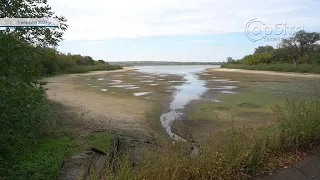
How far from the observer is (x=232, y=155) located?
4473 millimetres

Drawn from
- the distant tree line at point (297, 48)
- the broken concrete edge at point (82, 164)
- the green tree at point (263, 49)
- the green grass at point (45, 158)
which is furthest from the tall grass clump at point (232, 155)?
the green tree at point (263, 49)

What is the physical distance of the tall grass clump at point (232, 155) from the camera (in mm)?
4008

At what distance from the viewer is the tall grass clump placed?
4008mm

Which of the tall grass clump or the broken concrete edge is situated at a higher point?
the tall grass clump

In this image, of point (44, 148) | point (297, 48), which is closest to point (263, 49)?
point (297, 48)

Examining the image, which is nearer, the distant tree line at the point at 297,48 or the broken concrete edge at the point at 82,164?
the broken concrete edge at the point at 82,164

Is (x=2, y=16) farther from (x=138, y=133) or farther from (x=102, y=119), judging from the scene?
(x=102, y=119)

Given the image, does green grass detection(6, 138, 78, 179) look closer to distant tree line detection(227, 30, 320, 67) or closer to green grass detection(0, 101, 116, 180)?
green grass detection(0, 101, 116, 180)

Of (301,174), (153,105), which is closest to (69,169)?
(301,174)

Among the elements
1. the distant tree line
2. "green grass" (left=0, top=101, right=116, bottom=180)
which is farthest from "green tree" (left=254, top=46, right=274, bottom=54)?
→ "green grass" (left=0, top=101, right=116, bottom=180)

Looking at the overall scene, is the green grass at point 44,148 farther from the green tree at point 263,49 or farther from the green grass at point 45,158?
the green tree at point 263,49

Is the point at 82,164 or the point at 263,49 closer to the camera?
the point at 82,164

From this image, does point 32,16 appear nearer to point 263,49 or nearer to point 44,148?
point 44,148

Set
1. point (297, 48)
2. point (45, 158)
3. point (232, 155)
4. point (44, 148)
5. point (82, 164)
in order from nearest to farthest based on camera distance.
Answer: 1. point (232, 155)
2. point (82, 164)
3. point (45, 158)
4. point (44, 148)
5. point (297, 48)
